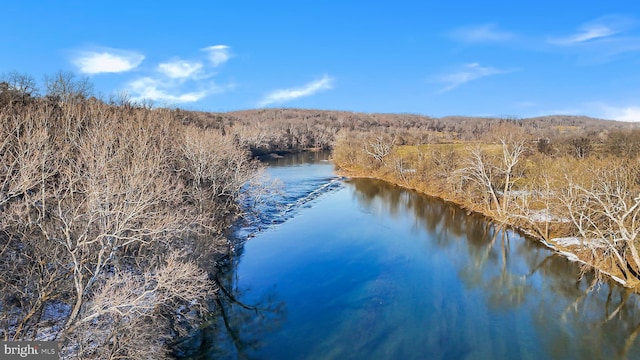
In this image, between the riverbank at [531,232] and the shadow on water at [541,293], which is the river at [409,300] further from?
the riverbank at [531,232]

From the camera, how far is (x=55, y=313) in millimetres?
15000

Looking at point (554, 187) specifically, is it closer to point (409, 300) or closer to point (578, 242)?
point (578, 242)

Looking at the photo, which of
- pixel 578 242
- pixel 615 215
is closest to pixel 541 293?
pixel 615 215

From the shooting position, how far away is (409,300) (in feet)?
68.2

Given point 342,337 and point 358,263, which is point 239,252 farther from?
point 342,337

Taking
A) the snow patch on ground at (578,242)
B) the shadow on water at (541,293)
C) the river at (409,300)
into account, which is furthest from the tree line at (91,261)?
the snow patch on ground at (578,242)

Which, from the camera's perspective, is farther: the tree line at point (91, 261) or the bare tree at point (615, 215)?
the bare tree at point (615, 215)

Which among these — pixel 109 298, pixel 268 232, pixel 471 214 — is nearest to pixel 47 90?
pixel 268 232

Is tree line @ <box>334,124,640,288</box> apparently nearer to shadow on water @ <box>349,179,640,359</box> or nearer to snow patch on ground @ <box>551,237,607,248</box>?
snow patch on ground @ <box>551,237,607,248</box>

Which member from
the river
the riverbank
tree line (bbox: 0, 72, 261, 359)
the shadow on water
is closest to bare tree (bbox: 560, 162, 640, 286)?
the riverbank

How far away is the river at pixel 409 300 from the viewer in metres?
16.5

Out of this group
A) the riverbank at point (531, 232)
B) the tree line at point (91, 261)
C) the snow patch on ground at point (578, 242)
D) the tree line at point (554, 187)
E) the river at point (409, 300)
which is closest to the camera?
the tree line at point (91, 261)

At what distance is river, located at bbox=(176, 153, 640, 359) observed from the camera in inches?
650

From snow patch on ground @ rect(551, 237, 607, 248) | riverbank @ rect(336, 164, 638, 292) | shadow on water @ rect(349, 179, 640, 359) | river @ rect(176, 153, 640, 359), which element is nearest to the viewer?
river @ rect(176, 153, 640, 359)
